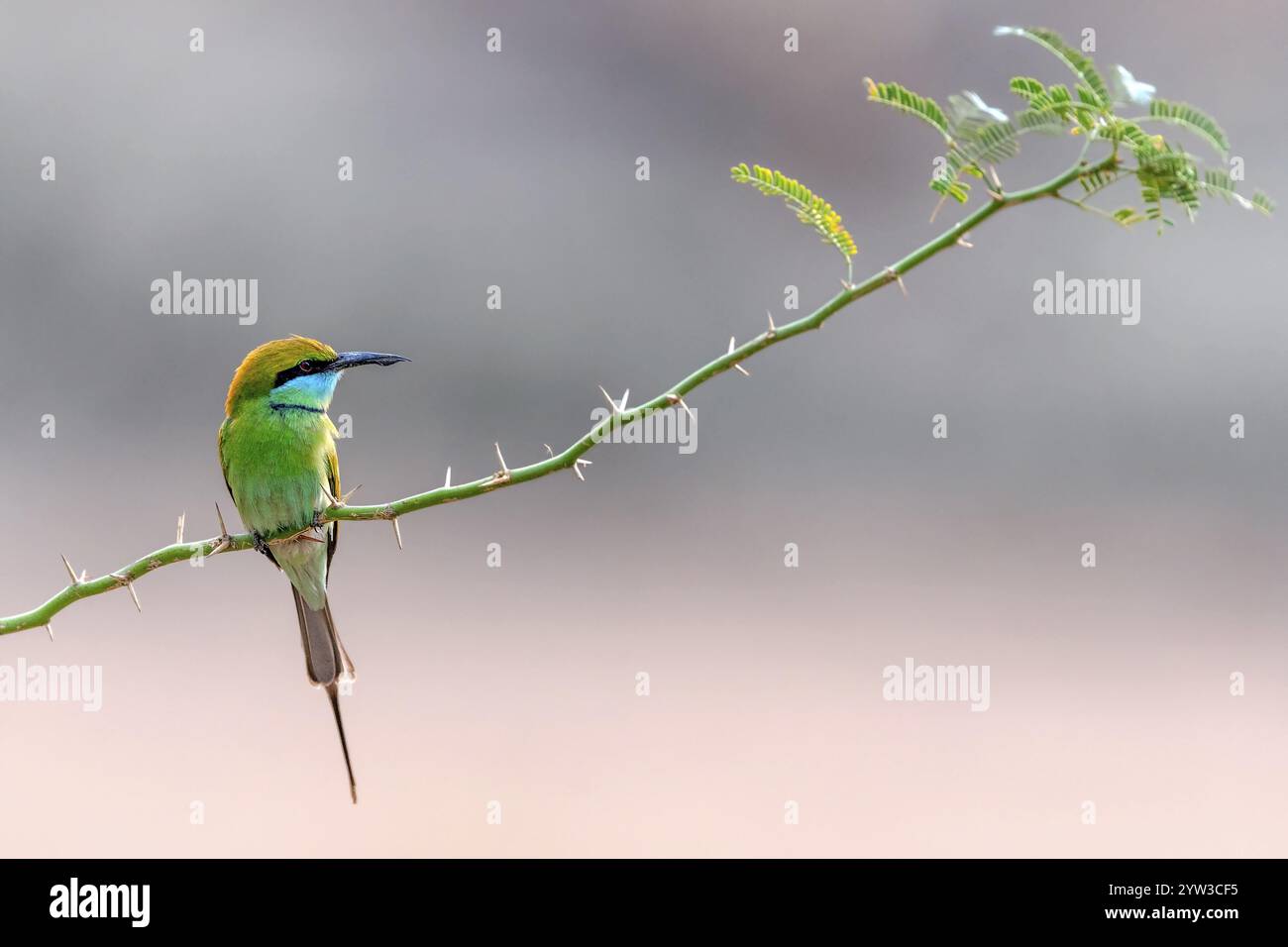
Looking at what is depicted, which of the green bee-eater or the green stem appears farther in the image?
→ the green bee-eater

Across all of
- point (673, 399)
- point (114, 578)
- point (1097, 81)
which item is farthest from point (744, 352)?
point (114, 578)

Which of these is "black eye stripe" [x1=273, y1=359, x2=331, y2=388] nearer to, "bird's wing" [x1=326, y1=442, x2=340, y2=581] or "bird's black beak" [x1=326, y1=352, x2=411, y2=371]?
"bird's black beak" [x1=326, y1=352, x2=411, y2=371]

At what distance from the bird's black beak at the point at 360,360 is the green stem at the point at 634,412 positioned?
290mm

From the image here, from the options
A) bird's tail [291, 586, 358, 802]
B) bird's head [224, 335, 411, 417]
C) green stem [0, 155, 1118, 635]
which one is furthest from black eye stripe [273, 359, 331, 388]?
green stem [0, 155, 1118, 635]

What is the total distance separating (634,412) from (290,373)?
3.04 ft

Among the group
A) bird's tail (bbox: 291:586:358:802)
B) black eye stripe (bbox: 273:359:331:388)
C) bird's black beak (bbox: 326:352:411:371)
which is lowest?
bird's tail (bbox: 291:586:358:802)

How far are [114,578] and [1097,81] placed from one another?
2.72 feet

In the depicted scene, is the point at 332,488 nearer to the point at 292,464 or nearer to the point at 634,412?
the point at 292,464

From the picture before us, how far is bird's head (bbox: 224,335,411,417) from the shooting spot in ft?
5.15

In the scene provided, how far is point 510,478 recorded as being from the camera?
2.88 feet

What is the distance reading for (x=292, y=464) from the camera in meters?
1.62

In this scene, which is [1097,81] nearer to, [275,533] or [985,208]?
[985,208]

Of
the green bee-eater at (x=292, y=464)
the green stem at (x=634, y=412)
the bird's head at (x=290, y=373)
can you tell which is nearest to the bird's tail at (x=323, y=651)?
the green bee-eater at (x=292, y=464)

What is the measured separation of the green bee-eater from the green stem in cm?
54
